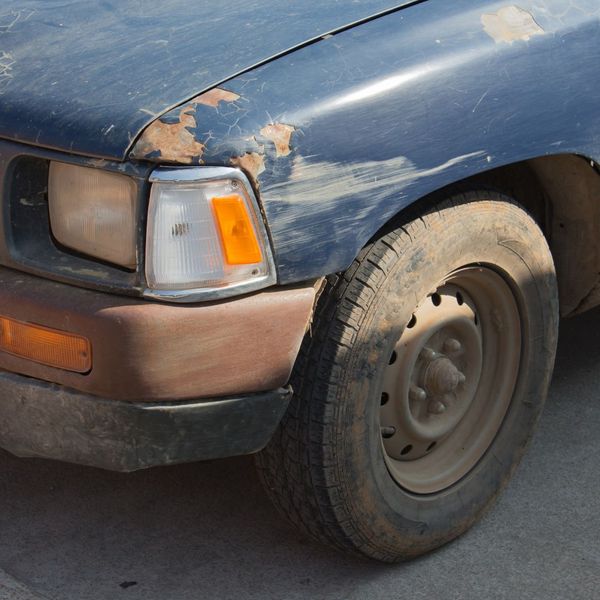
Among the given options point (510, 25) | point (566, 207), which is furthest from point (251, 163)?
point (566, 207)

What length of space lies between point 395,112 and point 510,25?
1.37 ft

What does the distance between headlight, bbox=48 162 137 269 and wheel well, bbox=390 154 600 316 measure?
87cm

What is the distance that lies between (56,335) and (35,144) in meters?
0.38

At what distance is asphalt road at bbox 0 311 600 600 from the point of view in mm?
2801

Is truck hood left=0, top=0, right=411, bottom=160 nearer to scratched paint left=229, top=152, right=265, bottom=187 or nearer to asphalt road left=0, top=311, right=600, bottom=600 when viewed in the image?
scratched paint left=229, top=152, right=265, bottom=187

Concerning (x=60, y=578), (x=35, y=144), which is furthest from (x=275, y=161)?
(x=60, y=578)

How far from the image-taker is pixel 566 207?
9.93 feet

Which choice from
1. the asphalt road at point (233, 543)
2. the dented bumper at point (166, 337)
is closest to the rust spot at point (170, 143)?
the dented bumper at point (166, 337)

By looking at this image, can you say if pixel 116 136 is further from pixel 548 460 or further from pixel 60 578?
pixel 548 460

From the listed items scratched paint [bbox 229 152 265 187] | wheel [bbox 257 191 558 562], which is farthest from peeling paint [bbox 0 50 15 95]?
wheel [bbox 257 191 558 562]

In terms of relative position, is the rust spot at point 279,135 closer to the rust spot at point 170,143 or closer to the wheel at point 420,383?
the rust spot at point 170,143

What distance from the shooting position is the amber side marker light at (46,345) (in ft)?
7.56

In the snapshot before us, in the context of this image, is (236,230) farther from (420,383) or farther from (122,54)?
(420,383)

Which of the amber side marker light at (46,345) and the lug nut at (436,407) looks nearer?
the amber side marker light at (46,345)
